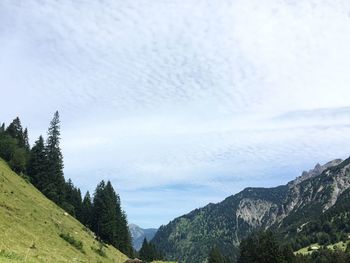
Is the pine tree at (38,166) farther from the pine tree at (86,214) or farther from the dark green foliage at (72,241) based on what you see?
the dark green foliage at (72,241)

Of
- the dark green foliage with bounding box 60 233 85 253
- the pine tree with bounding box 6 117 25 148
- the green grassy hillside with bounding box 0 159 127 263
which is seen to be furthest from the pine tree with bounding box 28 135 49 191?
the dark green foliage with bounding box 60 233 85 253

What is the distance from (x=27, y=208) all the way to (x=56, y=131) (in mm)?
51395

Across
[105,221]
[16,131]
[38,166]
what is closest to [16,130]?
[16,131]

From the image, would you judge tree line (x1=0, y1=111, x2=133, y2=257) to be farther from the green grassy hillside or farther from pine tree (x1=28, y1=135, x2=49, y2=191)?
the green grassy hillside

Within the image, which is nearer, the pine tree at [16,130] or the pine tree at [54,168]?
the pine tree at [54,168]

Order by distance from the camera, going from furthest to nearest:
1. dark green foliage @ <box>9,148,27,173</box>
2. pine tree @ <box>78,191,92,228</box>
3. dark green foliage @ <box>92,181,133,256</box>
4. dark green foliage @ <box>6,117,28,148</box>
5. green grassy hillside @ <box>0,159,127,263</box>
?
dark green foliage @ <box>6,117,28,148</box>
pine tree @ <box>78,191,92,228</box>
dark green foliage @ <box>92,181,133,256</box>
dark green foliage @ <box>9,148,27,173</box>
green grassy hillside @ <box>0,159,127,263</box>

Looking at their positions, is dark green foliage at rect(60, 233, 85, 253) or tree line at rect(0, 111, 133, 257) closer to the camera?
dark green foliage at rect(60, 233, 85, 253)

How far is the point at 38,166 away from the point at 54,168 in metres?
3.67

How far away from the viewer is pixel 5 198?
6303 cm

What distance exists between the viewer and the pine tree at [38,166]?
106 m

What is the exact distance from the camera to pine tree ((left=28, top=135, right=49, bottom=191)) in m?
106

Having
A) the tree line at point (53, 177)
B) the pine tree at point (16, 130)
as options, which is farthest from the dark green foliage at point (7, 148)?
the pine tree at point (16, 130)

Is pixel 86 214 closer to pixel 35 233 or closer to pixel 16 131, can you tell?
pixel 16 131

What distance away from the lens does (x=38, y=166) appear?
10862 centimetres
